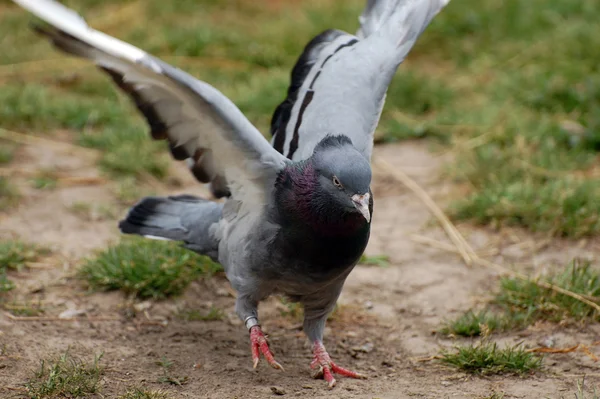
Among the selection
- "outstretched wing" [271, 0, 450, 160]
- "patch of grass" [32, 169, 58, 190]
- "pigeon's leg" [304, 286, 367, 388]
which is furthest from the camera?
"patch of grass" [32, 169, 58, 190]

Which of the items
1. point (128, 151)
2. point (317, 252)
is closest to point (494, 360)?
point (317, 252)

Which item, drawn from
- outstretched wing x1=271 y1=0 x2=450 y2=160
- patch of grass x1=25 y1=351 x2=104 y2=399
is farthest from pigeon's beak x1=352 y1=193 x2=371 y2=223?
patch of grass x1=25 y1=351 x2=104 y2=399

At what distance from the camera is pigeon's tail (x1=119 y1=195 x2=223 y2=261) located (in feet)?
14.8

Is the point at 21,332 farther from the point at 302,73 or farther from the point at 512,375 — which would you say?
the point at 512,375

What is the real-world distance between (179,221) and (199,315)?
52 cm

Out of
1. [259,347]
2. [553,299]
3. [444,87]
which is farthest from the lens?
[444,87]

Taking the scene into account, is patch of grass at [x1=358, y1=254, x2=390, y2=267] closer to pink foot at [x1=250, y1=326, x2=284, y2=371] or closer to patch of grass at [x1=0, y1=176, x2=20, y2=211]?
pink foot at [x1=250, y1=326, x2=284, y2=371]

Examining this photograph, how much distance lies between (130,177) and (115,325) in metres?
1.80

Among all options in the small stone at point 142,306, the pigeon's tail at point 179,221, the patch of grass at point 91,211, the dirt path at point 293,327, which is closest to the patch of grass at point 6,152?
the dirt path at point 293,327

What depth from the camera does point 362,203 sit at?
11.8 ft

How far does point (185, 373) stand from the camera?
13.2 feet

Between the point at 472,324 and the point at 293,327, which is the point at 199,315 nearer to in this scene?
the point at 293,327

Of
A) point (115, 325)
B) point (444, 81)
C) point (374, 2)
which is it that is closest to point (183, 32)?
point (444, 81)

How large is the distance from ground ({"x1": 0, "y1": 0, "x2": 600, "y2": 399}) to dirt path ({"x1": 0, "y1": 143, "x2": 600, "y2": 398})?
0.04ft
